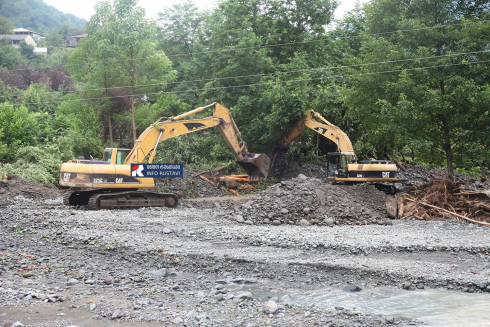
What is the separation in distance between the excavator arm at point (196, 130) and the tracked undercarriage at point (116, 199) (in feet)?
3.73

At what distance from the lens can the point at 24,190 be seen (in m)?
18.8

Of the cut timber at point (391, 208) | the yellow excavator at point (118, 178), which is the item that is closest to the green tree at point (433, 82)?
the cut timber at point (391, 208)

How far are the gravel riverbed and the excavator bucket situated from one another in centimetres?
816

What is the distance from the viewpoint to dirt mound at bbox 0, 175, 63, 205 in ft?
59.8

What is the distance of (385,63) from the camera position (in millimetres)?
19500

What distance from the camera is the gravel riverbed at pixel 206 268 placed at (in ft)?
20.4

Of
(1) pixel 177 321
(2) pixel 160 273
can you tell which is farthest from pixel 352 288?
(2) pixel 160 273

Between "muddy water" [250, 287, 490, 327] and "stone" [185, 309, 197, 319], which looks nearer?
"stone" [185, 309, 197, 319]

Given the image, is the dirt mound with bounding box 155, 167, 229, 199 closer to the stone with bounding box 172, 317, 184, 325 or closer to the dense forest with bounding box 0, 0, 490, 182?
the dense forest with bounding box 0, 0, 490, 182

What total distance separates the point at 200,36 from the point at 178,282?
96.0 feet

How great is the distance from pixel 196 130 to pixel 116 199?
4.17 m

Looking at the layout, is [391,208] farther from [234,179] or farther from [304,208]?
[234,179]

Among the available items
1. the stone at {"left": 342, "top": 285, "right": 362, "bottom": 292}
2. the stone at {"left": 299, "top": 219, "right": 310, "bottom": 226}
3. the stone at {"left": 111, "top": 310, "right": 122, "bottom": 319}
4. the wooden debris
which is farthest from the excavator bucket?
the stone at {"left": 111, "top": 310, "right": 122, "bottom": 319}

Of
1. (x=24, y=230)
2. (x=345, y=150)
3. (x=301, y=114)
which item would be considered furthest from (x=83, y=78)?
(x=24, y=230)
